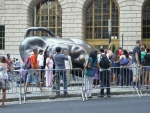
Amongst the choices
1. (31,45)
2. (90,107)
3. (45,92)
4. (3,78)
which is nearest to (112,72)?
(45,92)

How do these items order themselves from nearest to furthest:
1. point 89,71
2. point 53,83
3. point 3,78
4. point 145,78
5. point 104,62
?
1. point 3,78
2. point 89,71
3. point 53,83
4. point 104,62
5. point 145,78

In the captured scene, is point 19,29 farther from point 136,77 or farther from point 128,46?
point 136,77

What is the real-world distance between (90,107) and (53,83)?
104 inches

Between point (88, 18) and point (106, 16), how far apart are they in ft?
6.41

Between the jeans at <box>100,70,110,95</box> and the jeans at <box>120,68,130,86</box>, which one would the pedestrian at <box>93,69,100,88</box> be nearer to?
the jeans at <box>100,70,110,95</box>

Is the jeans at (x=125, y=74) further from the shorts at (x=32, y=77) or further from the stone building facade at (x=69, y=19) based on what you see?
the stone building facade at (x=69, y=19)

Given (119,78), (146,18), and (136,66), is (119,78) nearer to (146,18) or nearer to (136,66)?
(136,66)

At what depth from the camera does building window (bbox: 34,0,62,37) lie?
1538 inches

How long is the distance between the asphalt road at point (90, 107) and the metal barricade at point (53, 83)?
1144 mm

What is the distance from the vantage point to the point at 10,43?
3884cm

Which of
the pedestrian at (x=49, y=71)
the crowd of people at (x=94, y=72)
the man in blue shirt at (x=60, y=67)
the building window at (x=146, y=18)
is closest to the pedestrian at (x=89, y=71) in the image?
the crowd of people at (x=94, y=72)

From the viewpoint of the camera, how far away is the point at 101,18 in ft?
125

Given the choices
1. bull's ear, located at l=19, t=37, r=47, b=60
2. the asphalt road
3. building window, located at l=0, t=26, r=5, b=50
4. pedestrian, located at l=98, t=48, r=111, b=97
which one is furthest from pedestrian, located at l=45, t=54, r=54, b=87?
building window, located at l=0, t=26, r=5, b=50

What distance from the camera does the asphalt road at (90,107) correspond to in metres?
11.5
